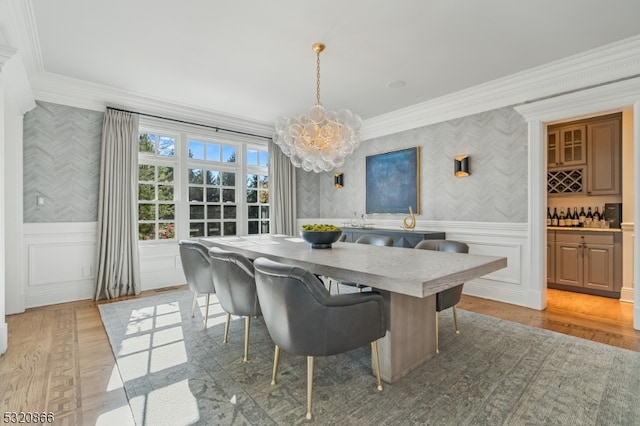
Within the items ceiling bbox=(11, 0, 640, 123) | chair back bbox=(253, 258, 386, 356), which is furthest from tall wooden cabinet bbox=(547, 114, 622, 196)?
chair back bbox=(253, 258, 386, 356)

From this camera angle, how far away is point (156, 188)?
4.79 m

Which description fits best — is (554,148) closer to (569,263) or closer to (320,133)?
(569,263)

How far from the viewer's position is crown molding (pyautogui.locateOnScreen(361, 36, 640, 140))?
3.06m

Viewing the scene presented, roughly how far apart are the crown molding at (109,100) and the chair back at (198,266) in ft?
8.55

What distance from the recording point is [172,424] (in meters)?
1.66

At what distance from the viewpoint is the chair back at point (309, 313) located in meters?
1.67

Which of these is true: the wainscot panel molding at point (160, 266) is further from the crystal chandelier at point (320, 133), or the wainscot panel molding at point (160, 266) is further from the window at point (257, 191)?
the crystal chandelier at point (320, 133)

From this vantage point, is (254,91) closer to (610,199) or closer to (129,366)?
(129,366)

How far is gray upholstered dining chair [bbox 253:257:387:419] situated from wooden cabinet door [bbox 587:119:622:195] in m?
4.36

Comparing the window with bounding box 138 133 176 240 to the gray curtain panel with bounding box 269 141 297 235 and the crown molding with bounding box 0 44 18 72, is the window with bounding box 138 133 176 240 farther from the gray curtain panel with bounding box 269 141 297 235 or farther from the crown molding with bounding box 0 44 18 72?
the crown molding with bounding box 0 44 18 72

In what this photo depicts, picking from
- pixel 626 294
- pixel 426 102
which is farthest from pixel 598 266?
pixel 426 102

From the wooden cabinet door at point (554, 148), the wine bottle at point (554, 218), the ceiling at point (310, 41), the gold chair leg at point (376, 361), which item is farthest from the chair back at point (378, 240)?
the wooden cabinet door at point (554, 148)

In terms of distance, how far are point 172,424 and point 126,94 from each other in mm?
4207

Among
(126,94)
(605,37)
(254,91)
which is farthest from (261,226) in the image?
(605,37)
